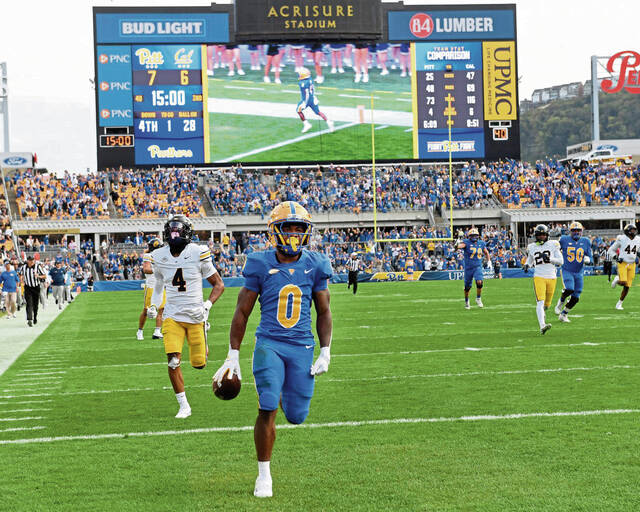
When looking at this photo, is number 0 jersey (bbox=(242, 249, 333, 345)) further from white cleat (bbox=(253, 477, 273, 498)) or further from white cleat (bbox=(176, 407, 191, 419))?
white cleat (bbox=(176, 407, 191, 419))

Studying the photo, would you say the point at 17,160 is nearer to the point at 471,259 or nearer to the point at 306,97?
the point at 306,97

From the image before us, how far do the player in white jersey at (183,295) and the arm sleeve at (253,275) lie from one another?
240 centimetres

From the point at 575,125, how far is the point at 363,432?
81.2 metres

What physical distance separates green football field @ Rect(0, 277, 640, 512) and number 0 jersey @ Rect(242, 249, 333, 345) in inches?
37.2

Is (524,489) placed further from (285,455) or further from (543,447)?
(285,455)

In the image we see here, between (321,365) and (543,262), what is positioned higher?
(543,262)

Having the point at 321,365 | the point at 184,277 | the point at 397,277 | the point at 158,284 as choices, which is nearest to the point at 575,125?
the point at 397,277

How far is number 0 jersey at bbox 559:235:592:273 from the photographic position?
14.7 meters

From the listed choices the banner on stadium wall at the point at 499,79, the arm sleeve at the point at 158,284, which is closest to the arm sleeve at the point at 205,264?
the arm sleeve at the point at 158,284

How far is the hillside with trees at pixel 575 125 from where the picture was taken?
8262 cm

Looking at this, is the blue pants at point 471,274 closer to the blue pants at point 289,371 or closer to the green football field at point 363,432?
the green football field at point 363,432

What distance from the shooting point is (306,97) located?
1617 inches

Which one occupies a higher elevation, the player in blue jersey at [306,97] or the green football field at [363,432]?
the player in blue jersey at [306,97]

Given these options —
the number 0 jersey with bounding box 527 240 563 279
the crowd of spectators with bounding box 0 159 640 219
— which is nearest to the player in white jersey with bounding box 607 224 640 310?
the number 0 jersey with bounding box 527 240 563 279
